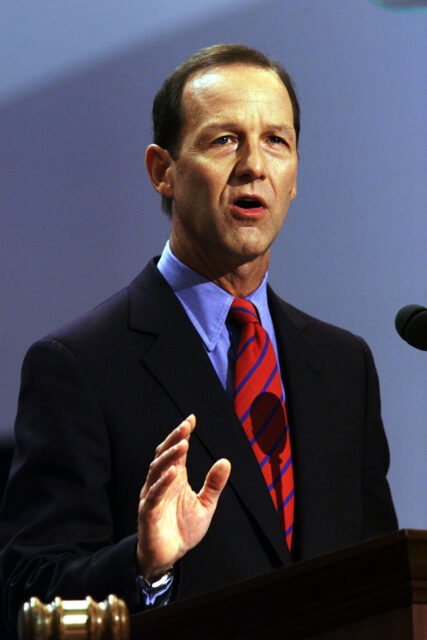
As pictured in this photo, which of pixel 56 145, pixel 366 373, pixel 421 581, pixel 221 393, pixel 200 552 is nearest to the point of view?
pixel 421 581

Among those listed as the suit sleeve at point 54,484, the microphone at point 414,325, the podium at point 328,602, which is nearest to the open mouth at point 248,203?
the suit sleeve at point 54,484

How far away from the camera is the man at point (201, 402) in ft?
6.04

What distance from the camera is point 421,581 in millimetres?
1143

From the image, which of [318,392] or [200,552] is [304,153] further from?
[200,552]

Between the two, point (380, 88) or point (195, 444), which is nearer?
point (195, 444)

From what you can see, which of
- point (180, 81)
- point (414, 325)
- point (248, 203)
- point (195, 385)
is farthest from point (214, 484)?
point (180, 81)

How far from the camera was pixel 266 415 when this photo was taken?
6.56 feet

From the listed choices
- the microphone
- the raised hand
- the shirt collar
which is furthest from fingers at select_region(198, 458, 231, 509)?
the shirt collar

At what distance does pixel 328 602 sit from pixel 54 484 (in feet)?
2.48

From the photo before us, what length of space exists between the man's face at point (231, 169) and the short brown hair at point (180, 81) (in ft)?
0.06

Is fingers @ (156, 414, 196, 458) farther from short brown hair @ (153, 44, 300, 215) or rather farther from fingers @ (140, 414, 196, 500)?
short brown hair @ (153, 44, 300, 215)

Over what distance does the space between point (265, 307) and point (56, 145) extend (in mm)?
748

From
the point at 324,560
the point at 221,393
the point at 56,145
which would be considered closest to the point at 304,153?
the point at 56,145

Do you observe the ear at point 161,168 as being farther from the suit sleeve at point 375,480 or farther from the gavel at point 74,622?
the gavel at point 74,622
